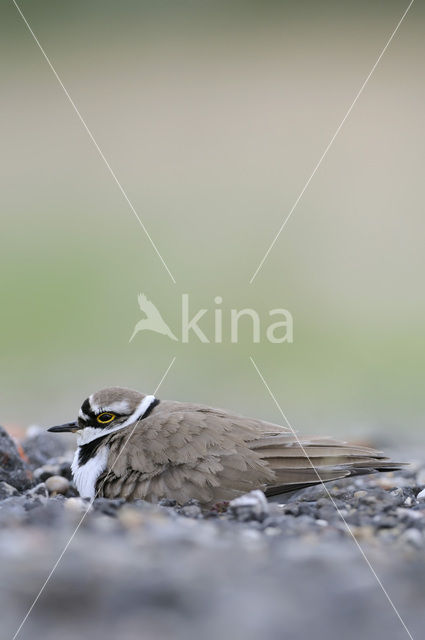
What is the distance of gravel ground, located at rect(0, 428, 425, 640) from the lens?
3.00 m

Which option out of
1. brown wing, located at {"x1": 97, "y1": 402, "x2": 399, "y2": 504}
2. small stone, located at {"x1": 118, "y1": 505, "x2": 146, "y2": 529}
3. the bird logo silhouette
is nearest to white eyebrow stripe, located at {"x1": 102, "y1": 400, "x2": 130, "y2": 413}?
brown wing, located at {"x1": 97, "y1": 402, "x2": 399, "y2": 504}

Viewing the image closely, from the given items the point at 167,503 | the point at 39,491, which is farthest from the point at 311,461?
the point at 39,491

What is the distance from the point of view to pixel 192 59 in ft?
64.4

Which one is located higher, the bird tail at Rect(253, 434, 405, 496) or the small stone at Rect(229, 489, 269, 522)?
the small stone at Rect(229, 489, 269, 522)

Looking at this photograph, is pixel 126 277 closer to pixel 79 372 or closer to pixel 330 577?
pixel 79 372

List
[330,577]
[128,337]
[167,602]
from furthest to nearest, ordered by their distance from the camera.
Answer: [128,337]
[330,577]
[167,602]

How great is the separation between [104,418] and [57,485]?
2.07 ft

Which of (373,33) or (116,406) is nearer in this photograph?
(116,406)

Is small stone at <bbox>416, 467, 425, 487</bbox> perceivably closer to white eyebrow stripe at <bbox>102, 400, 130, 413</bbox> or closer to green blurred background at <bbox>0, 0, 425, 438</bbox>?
white eyebrow stripe at <bbox>102, 400, 130, 413</bbox>

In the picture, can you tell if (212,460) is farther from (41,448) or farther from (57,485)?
(41,448)

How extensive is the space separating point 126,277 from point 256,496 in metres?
9.25

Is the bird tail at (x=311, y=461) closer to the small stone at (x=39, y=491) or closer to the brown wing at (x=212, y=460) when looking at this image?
the brown wing at (x=212, y=460)

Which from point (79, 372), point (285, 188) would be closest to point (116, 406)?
point (79, 372)

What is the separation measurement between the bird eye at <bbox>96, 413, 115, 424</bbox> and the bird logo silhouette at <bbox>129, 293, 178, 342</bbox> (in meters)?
6.19
